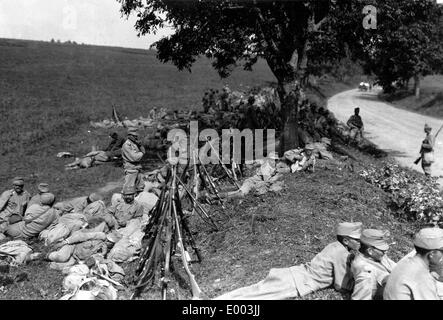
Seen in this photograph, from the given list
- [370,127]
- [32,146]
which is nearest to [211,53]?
[32,146]

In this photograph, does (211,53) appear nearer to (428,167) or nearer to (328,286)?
(428,167)

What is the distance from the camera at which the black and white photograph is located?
5.84 metres

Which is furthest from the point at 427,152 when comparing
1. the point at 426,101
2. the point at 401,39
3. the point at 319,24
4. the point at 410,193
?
the point at 426,101

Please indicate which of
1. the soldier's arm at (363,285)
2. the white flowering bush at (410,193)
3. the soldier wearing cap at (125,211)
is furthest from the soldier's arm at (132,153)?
the soldier's arm at (363,285)

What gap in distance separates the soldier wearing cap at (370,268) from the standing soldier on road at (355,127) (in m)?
13.3

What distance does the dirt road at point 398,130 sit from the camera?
1645cm

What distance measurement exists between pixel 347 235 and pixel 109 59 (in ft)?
192

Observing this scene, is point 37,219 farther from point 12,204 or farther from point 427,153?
point 427,153

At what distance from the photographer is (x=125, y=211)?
927cm

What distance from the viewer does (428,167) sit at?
12.7m

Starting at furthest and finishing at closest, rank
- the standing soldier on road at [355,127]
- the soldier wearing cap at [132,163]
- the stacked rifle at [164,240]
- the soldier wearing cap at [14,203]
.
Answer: the standing soldier on road at [355,127] < the soldier wearing cap at [132,163] < the soldier wearing cap at [14,203] < the stacked rifle at [164,240]

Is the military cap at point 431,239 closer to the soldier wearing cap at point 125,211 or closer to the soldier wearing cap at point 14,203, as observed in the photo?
the soldier wearing cap at point 125,211

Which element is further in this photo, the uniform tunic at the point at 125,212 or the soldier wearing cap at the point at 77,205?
the soldier wearing cap at the point at 77,205

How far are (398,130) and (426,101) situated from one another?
11006 millimetres
